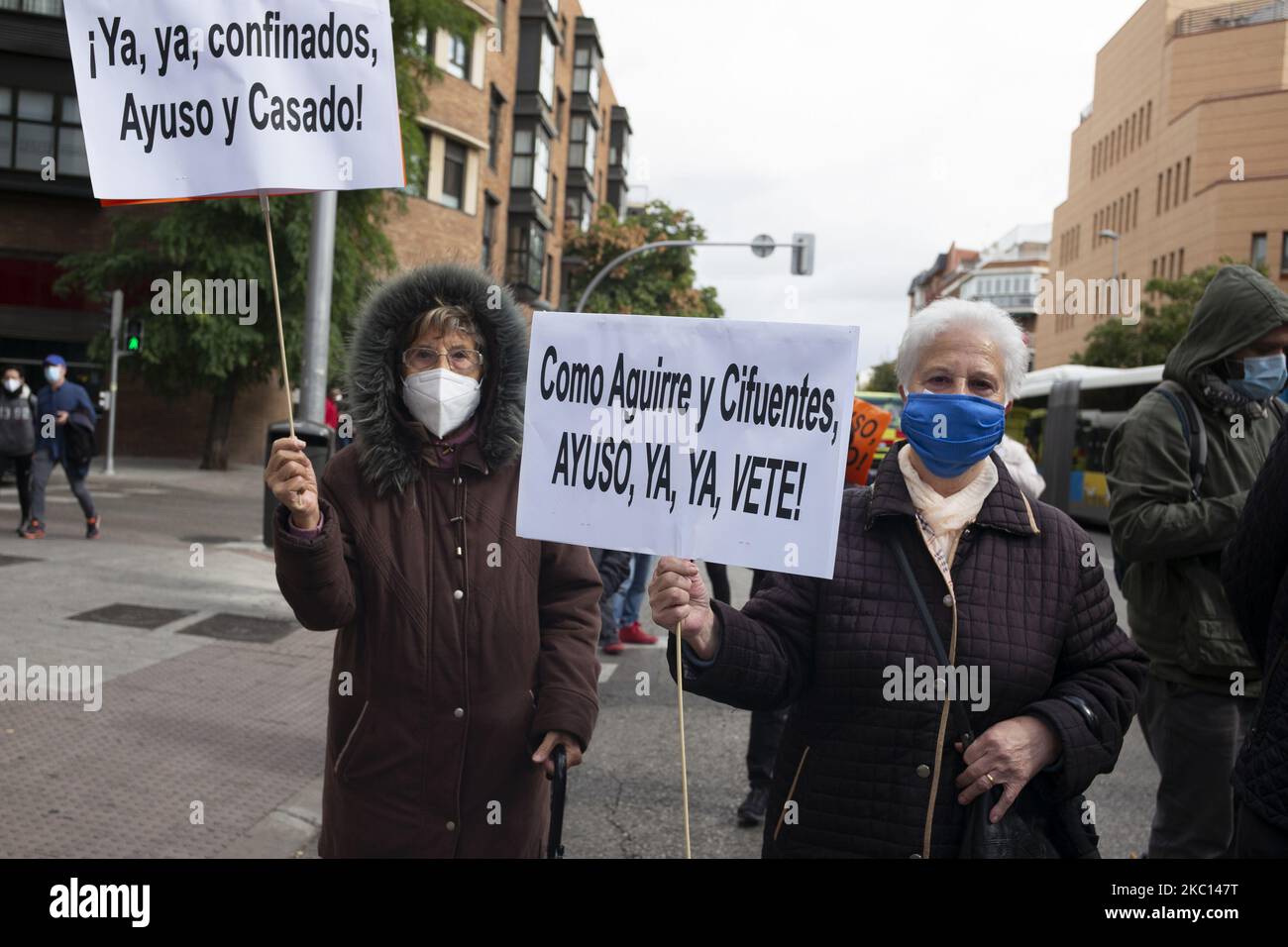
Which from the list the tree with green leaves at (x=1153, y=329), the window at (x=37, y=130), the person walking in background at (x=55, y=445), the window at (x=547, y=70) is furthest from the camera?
the window at (x=547, y=70)

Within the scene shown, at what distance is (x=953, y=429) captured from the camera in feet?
8.51

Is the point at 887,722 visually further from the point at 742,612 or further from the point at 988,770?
the point at 742,612

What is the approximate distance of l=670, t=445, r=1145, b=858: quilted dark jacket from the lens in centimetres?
247

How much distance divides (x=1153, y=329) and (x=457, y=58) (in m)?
22.9

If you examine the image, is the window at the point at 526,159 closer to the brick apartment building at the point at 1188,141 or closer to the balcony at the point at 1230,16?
the brick apartment building at the point at 1188,141

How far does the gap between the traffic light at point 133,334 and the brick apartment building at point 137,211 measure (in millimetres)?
3506

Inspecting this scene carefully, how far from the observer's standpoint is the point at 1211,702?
3.47m

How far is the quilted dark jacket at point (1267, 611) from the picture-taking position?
2250 mm

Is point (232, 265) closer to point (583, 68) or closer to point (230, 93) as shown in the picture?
point (230, 93)

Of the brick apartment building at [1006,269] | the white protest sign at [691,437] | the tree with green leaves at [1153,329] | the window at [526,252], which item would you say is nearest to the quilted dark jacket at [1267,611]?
the white protest sign at [691,437]

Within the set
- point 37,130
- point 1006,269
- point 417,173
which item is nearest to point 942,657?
point 417,173

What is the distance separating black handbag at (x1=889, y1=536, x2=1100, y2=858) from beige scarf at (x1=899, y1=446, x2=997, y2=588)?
123mm
